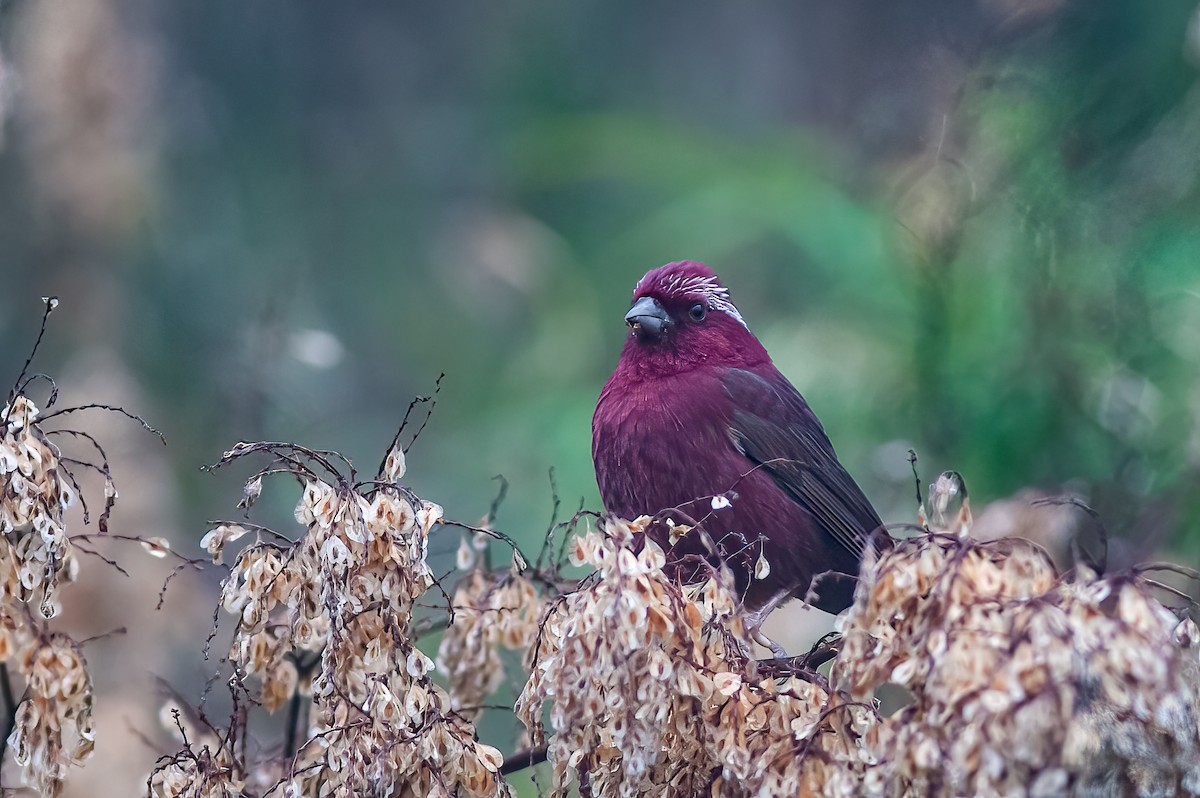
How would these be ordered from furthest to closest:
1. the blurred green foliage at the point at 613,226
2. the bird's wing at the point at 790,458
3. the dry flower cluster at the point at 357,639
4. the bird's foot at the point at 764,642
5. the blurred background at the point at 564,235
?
1. the blurred green foliage at the point at 613,226
2. the blurred background at the point at 564,235
3. the bird's wing at the point at 790,458
4. the bird's foot at the point at 764,642
5. the dry flower cluster at the point at 357,639

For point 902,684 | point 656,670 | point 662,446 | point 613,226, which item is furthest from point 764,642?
point 613,226

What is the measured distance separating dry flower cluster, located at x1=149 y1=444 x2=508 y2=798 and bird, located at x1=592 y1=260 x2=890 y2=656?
3.35 feet

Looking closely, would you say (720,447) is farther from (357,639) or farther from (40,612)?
(40,612)

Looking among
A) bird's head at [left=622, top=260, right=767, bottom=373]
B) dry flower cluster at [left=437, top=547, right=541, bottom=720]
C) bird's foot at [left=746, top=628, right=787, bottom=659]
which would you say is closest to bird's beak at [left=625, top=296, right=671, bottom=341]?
bird's head at [left=622, top=260, right=767, bottom=373]

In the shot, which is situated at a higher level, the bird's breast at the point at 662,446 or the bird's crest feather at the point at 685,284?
the bird's crest feather at the point at 685,284

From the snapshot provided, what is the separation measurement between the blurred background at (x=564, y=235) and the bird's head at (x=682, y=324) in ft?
2.43

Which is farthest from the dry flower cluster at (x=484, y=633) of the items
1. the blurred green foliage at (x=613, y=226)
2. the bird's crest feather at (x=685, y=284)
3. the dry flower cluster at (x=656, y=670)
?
the blurred green foliage at (x=613, y=226)

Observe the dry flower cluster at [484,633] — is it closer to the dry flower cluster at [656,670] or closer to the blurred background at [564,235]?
the dry flower cluster at [656,670]

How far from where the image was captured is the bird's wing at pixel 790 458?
281 centimetres

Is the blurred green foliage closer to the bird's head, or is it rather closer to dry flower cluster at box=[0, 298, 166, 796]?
the bird's head

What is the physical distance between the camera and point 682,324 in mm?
2891

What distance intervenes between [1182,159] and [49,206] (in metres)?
4.05

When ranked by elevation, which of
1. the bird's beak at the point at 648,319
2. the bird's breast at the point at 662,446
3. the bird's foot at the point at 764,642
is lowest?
the bird's foot at the point at 764,642

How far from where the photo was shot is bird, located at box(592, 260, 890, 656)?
268cm
